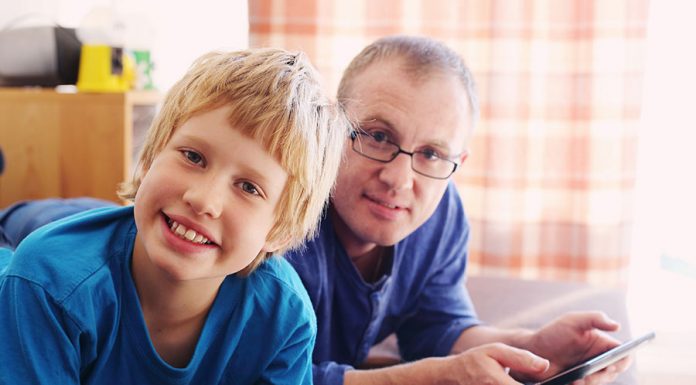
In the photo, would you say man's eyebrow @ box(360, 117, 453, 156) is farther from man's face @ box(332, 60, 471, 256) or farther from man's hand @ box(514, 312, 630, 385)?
man's hand @ box(514, 312, 630, 385)

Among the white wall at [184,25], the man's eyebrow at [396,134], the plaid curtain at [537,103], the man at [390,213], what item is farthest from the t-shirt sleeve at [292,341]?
the white wall at [184,25]

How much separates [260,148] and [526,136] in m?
2.18

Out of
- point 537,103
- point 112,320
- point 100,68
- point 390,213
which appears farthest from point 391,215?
point 537,103

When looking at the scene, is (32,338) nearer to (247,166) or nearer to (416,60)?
(247,166)

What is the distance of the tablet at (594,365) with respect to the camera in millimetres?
1174

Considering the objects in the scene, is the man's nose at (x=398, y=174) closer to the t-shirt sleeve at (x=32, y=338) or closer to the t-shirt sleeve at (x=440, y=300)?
the t-shirt sleeve at (x=440, y=300)

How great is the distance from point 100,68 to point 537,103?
151 centimetres

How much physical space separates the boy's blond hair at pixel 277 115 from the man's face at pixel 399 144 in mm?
207

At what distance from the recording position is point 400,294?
1.58m

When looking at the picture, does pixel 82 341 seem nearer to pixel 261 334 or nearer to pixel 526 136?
Result: pixel 261 334

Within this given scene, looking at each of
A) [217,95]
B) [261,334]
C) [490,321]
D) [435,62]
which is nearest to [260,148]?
[217,95]

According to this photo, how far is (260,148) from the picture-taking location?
1.01 meters

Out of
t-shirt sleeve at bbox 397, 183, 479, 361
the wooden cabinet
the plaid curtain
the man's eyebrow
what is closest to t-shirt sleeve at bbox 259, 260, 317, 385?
the man's eyebrow

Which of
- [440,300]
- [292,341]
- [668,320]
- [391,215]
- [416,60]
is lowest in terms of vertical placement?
[668,320]
